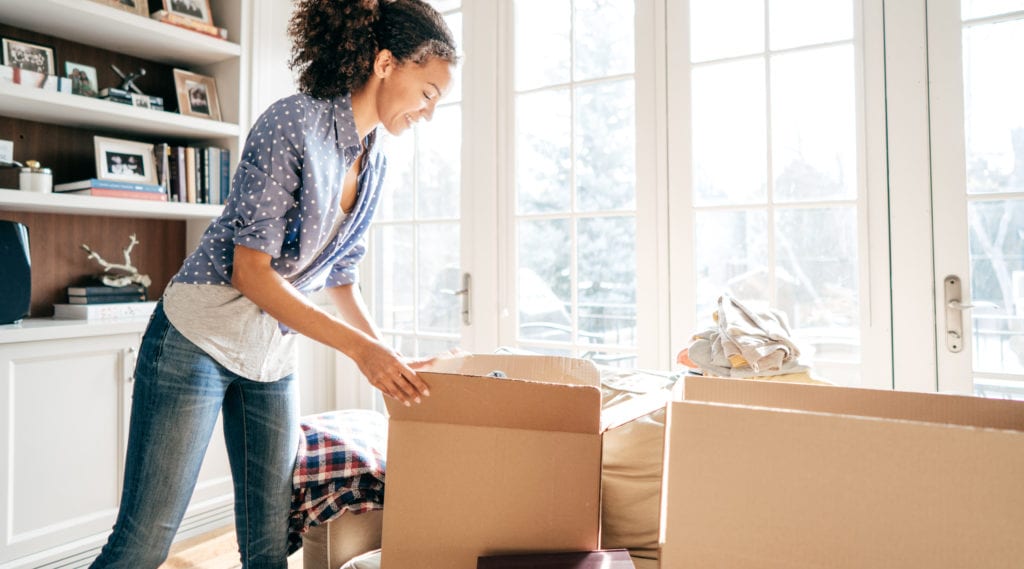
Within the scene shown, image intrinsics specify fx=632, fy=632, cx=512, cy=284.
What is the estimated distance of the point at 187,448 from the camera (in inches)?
43.3

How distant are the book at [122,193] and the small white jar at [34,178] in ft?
0.33

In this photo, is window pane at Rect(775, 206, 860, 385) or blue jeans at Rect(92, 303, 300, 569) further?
window pane at Rect(775, 206, 860, 385)

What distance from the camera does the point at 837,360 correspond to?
76.5 inches

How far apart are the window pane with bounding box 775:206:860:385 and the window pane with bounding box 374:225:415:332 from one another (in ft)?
5.25

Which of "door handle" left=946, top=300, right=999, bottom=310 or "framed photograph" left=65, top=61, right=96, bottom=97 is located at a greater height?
"framed photograph" left=65, top=61, right=96, bottom=97

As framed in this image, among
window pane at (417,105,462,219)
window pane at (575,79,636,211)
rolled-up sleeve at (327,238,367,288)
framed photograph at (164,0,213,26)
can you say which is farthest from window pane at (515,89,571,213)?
framed photograph at (164,0,213,26)

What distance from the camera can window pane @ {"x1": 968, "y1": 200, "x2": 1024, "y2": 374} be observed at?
5.61 feet

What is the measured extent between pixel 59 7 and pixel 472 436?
7.25ft

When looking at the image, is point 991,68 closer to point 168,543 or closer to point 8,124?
point 168,543

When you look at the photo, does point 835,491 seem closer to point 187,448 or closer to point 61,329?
point 187,448

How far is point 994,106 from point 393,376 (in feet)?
5.97

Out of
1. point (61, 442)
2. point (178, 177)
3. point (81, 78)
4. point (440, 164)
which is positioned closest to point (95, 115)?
point (81, 78)

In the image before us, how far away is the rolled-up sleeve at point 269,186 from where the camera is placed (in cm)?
104

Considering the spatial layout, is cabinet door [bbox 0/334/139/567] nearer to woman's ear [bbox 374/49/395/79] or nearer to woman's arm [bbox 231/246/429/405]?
woman's arm [bbox 231/246/429/405]
